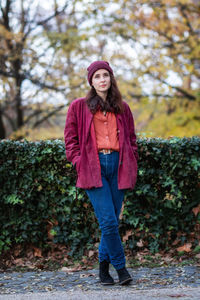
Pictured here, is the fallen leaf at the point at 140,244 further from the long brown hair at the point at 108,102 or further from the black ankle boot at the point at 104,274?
the long brown hair at the point at 108,102

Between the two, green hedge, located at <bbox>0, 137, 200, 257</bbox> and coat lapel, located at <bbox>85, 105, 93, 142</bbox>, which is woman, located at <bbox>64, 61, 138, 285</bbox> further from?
green hedge, located at <bbox>0, 137, 200, 257</bbox>

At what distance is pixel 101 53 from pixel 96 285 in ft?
31.6

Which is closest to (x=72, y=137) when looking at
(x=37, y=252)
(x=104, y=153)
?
(x=104, y=153)

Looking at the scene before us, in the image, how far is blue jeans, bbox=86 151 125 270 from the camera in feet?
12.4

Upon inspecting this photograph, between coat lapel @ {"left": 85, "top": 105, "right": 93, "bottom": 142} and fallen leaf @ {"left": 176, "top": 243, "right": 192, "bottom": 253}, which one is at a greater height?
coat lapel @ {"left": 85, "top": 105, "right": 93, "bottom": 142}

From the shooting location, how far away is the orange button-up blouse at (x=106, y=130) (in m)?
3.82

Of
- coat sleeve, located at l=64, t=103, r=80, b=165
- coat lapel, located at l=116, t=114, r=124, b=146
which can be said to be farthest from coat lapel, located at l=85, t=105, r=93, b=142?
coat lapel, located at l=116, t=114, r=124, b=146

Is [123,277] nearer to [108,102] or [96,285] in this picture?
[96,285]

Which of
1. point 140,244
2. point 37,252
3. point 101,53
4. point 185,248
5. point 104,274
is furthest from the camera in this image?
point 101,53

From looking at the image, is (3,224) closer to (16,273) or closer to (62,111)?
(16,273)

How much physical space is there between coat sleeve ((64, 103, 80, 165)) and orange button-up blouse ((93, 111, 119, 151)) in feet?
0.71

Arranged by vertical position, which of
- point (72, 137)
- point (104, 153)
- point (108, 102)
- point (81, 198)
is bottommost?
point (81, 198)

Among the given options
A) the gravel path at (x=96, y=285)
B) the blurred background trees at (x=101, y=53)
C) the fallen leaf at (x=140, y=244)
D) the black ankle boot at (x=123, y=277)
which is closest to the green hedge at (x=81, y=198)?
the fallen leaf at (x=140, y=244)

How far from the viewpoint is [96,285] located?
4113 millimetres
